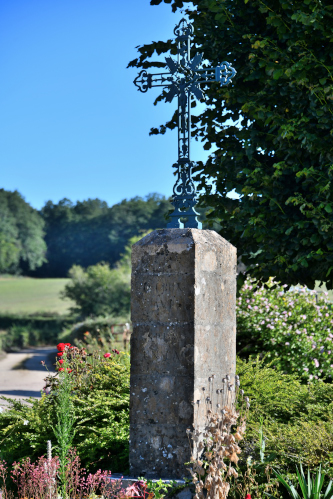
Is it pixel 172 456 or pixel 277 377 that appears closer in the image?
pixel 172 456

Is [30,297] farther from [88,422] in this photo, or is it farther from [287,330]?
[88,422]

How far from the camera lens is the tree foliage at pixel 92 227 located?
43.3 meters

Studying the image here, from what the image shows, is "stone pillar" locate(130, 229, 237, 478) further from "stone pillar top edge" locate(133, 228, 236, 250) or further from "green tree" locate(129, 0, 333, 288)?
"green tree" locate(129, 0, 333, 288)

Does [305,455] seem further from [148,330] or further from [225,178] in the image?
[225,178]

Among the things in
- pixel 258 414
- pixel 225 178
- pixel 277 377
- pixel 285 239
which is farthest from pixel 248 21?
pixel 258 414

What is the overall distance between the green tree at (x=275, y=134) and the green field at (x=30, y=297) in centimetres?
3017

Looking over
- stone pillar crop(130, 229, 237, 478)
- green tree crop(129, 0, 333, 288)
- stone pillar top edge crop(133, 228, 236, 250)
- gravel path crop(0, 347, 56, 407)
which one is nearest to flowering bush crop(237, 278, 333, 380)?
green tree crop(129, 0, 333, 288)

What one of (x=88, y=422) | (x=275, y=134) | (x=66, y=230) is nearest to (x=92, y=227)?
(x=66, y=230)

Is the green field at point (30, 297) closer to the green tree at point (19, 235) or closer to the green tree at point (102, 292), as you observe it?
the green tree at point (19, 235)

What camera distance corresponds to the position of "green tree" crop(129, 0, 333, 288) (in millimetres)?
6242

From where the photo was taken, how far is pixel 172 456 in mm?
3859

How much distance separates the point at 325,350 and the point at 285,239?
2751 millimetres

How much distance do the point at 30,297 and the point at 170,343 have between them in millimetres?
35490

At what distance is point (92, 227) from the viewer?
46.0 m
